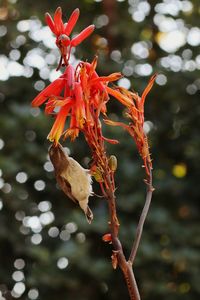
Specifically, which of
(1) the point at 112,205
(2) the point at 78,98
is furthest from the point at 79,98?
(1) the point at 112,205

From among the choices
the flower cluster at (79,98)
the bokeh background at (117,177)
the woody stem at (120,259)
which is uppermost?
the flower cluster at (79,98)

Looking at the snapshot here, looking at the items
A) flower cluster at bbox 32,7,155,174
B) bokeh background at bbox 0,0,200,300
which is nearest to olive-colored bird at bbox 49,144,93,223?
flower cluster at bbox 32,7,155,174

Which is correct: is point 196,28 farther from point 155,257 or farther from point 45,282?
point 45,282

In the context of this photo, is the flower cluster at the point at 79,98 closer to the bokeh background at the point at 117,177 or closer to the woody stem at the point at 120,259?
the woody stem at the point at 120,259

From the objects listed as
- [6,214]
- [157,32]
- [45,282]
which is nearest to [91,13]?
[157,32]

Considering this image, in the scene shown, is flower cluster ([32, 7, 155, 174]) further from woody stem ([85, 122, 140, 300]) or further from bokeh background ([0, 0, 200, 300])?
bokeh background ([0, 0, 200, 300])

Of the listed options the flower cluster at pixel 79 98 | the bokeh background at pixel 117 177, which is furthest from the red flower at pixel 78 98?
the bokeh background at pixel 117 177
